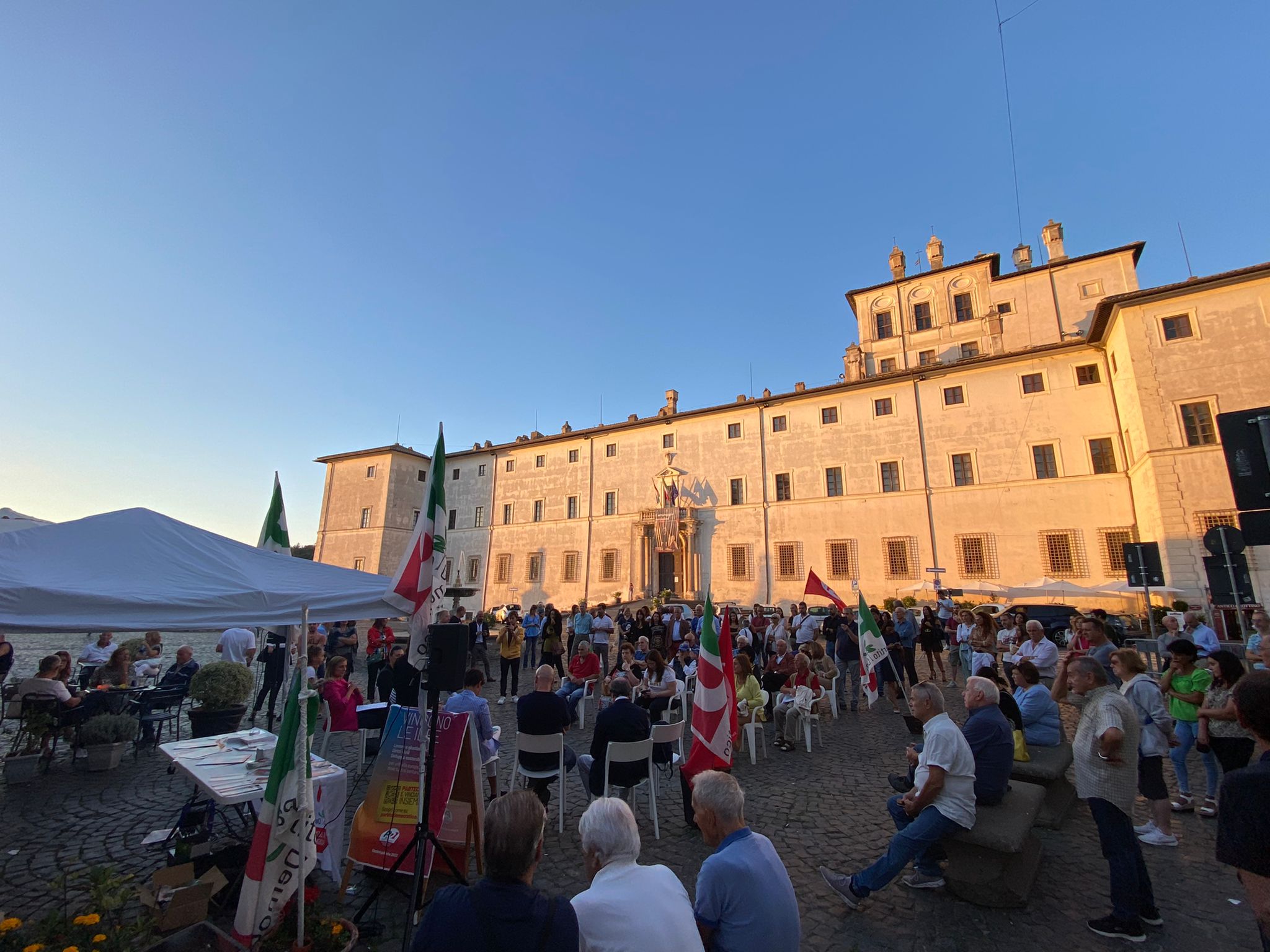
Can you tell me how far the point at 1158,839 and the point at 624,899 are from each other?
5.73 m

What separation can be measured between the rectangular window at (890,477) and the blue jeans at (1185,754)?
22.8 metres

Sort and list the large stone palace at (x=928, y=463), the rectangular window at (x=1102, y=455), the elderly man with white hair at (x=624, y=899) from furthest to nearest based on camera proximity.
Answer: the rectangular window at (x=1102, y=455) < the large stone palace at (x=928, y=463) < the elderly man with white hair at (x=624, y=899)

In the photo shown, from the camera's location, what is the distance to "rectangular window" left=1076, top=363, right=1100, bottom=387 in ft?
81.3

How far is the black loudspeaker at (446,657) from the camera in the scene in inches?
159

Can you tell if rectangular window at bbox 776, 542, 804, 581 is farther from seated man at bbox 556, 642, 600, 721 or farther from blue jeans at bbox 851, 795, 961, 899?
blue jeans at bbox 851, 795, 961, 899

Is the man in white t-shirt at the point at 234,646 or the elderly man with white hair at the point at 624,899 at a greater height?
the man in white t-shirt at the point at 234,646

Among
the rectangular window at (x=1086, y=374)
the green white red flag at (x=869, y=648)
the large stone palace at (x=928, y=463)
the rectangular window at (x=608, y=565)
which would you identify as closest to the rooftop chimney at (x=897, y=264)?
the large stone palace at (x=928, y=463)

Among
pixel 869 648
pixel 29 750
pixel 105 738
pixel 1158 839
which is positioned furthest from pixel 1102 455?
pixel 29 750

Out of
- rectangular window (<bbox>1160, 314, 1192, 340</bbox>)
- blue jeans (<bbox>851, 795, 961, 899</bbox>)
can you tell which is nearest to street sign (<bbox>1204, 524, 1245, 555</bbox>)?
blue jeans (<bbox>851, 795, 961, 899</bbox>)

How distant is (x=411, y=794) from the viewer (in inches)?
182

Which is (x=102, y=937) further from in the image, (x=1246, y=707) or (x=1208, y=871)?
(x=1208, y=871)

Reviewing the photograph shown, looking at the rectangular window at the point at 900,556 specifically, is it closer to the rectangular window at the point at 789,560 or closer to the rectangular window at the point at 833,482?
the rectangular window at the point at 833,482

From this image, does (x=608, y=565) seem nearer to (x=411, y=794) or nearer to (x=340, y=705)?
(x=340, y=705)

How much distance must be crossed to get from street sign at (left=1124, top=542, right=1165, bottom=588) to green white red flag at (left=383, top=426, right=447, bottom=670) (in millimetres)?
13871
